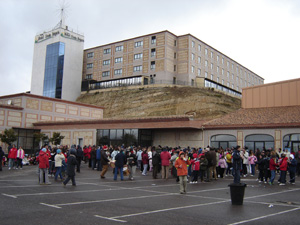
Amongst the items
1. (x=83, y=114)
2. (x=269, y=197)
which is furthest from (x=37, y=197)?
(x=83, y=114)

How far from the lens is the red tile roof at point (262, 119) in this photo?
28.4 meters

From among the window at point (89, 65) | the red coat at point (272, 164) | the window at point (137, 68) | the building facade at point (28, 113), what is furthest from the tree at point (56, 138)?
the window at point (89, 65)

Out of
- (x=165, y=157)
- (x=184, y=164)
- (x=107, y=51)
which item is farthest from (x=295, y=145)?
(x=107, y=51)

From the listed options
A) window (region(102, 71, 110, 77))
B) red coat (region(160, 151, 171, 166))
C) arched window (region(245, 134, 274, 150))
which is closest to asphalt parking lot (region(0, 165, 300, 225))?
red coat (region(160, 151, 171, 166))

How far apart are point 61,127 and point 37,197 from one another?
29332 millimetres

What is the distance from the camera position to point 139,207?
9.59 meters

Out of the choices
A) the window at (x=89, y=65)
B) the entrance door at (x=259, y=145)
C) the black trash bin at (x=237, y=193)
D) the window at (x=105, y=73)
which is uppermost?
the window at (x=89, y=65)

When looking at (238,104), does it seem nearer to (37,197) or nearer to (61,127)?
(61,127)

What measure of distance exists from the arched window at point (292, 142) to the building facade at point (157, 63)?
4254cm

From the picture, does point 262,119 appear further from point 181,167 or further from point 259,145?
point 181,167

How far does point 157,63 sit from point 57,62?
2384cm

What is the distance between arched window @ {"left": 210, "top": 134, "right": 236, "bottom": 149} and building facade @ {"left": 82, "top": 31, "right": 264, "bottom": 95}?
38.5m

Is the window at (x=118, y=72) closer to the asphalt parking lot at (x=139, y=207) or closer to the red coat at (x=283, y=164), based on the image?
the red coat at (x=283, y=164)

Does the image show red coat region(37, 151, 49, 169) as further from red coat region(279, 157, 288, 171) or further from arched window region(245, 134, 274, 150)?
arched window region(245, 134, 274, 150)
